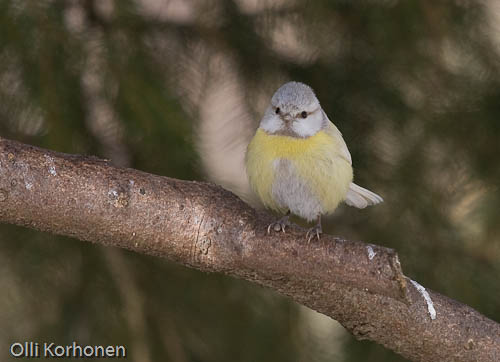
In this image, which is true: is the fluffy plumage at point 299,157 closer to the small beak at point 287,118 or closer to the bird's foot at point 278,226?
the small beak at point 287,118

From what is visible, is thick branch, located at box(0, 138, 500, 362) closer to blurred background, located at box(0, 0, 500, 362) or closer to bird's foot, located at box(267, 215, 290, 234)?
bird's foot, located at box(267, 215, 290, 234)

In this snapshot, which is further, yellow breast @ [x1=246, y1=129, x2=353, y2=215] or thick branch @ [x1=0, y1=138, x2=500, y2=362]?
yellow breast @ [x1=246, y1=129, x2=353, y2=215]

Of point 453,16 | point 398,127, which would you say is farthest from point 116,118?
point 453,16

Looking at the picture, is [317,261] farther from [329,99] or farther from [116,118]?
[329,99]

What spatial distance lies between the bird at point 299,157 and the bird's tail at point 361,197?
0.01 m

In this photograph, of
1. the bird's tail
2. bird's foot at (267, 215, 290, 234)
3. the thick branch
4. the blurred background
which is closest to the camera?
the thick branch

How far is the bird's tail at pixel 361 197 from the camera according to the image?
197 cm

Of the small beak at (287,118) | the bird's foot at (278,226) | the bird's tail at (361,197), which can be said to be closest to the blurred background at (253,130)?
the bird's tail at (361,197)

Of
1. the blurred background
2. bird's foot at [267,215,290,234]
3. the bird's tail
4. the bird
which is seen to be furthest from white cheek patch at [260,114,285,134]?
bird's foot at [267,215,290,234]

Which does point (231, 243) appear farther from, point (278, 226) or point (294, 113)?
point (294, 113)

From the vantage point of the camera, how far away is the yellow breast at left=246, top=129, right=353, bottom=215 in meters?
1.86

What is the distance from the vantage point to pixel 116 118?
5.51ft

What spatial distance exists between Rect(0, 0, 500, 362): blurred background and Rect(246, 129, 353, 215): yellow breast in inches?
4.1

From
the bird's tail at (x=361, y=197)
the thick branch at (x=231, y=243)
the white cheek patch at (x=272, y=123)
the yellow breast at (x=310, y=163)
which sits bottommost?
the thick branch at (x=231, y=243)
